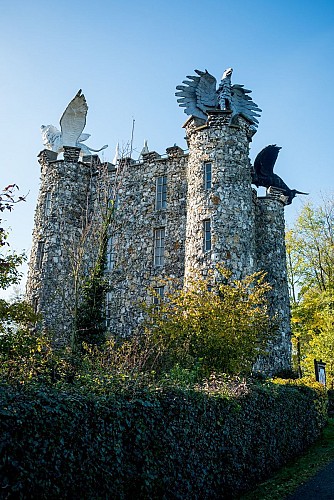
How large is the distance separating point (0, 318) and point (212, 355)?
6404mm

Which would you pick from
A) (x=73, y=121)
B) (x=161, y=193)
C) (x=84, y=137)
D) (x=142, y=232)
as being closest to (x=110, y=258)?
(x=142, y=232)

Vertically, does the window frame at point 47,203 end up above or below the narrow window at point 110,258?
above

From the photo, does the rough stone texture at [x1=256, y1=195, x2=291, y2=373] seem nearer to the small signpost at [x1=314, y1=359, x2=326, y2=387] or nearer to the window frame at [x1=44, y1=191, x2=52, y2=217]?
the small signpost at [x1=314, y1=359, x2=326, y2=387]

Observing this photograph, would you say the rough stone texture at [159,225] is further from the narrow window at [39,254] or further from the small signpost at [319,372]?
the small signpost at [319,372]

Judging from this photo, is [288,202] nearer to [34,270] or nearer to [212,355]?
[34,270]

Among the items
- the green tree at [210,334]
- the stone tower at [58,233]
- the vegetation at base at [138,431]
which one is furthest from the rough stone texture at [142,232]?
the vegetation at base at [138,431]

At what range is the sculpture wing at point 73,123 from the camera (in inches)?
1140

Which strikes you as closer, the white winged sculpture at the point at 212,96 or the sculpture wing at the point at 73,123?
the white winged sculpture at the point at 212,96

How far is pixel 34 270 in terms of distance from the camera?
26.4m

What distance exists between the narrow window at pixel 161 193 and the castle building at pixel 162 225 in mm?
55

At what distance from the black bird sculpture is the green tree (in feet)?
41.7

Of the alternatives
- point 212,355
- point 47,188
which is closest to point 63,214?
point 47,188

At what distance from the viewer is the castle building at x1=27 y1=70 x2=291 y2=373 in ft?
72.9

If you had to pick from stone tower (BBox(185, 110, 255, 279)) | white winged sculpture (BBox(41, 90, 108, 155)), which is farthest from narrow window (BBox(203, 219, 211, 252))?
white winged sculpture (BBox(41, 90, 108, 155))
